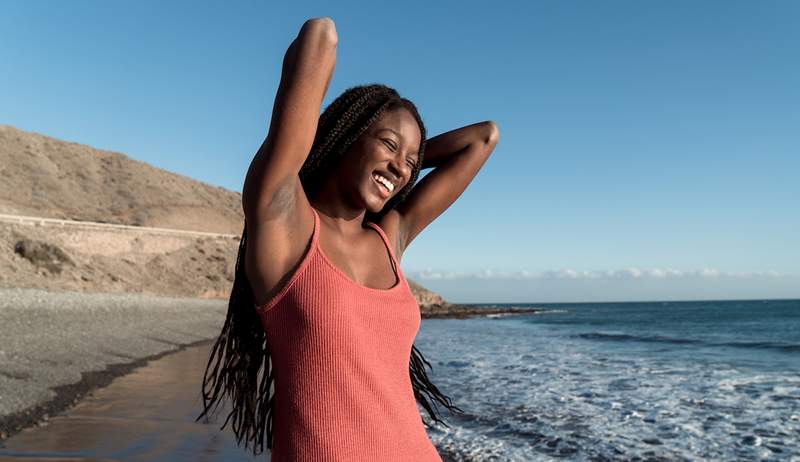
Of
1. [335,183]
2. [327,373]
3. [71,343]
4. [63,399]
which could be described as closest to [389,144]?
[335,183]

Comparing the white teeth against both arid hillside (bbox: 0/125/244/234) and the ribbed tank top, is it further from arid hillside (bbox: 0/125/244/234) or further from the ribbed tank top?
arid hillside (bbox: 0/125/244/234)

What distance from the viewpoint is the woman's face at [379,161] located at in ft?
5.56

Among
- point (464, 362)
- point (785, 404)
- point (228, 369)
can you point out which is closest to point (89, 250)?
point (464, 362)

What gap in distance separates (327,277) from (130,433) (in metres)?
5.53

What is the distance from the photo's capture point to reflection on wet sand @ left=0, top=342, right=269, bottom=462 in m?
5.38

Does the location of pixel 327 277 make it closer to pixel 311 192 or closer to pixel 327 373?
Answer: pixel 327 373

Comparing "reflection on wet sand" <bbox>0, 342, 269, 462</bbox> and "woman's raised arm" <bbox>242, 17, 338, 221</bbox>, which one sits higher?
"woman's raised arm" <bbox>242, 17, 338, 221</bbox>

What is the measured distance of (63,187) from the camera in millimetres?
58594

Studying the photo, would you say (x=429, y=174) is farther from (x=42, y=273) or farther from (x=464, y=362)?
(x=42, y=273)

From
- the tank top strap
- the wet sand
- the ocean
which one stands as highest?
the tank top strap

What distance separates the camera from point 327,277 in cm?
141

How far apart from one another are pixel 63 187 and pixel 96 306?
152ft

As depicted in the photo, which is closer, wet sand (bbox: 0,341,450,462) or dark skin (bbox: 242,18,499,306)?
dark skin (bbox: 242,18,499,306)

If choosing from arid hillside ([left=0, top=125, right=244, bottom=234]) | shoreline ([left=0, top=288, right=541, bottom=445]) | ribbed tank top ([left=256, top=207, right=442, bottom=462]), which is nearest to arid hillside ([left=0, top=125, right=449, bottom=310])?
arid hillside ([left=0, top=125, right=244, bottom=234])
